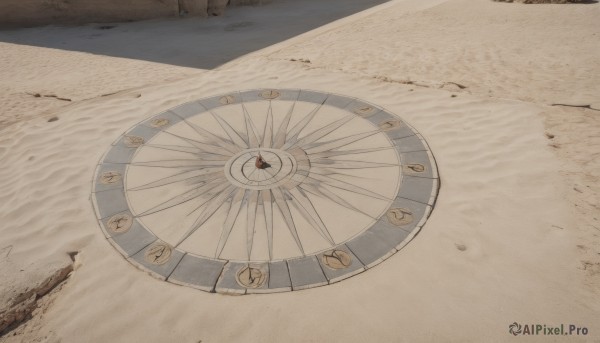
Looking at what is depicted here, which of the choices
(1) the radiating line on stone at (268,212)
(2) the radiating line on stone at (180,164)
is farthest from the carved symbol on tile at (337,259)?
(2) the radiating line on stone at (180,164)

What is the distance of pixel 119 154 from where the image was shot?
5812mm

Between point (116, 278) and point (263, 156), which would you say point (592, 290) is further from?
point (116, 278)

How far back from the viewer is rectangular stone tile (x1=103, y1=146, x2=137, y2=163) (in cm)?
568

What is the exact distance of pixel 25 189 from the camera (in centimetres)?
532

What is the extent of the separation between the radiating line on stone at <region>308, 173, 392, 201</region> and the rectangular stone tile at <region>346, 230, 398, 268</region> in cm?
64

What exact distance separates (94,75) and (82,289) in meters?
7.09

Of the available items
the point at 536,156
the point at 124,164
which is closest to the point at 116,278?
the point at 124,164

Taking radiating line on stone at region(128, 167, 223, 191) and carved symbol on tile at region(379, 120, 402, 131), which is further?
carved symbol on tile at region(379, 120, 402, 131)

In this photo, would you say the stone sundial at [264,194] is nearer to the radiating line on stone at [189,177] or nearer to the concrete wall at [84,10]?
the radiating line on stone at [189,177]

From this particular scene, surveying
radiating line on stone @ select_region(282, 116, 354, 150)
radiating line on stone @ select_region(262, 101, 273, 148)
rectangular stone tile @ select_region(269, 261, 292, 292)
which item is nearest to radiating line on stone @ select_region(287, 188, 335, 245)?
rectangular stone tile @ select_region(269, 261, 292, 292)

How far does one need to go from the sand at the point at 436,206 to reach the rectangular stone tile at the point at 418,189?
0.55 feet

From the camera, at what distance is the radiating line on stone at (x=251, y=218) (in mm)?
4270

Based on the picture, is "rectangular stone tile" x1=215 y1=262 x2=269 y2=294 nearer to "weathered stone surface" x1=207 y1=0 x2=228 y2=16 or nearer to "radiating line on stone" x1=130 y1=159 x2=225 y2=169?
"radiating line on stone" x1=130 y1=159 x2=225 y2=169

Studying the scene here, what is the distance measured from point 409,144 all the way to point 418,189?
40.2 inches
